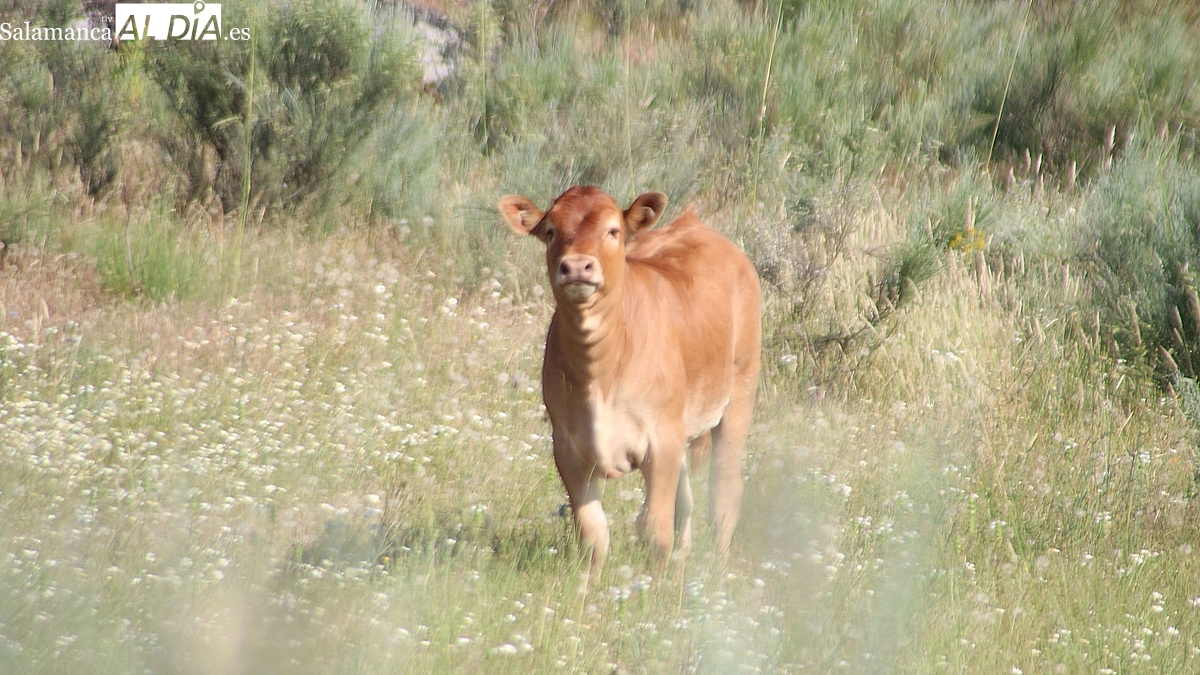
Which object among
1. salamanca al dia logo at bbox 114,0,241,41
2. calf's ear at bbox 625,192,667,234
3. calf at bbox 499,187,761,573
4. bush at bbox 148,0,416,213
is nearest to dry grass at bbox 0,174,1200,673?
calf at bbox 499,187,761,573

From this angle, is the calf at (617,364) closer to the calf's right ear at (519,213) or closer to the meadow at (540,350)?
the calf's right ear at (519,213)

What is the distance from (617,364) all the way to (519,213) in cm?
64

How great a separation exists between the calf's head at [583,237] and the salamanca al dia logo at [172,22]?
600cm

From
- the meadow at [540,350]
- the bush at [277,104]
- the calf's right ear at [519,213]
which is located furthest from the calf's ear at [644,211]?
the bush at [277,104]

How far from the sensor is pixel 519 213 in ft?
14.1

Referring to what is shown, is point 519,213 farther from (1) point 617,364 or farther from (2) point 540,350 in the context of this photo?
(2) point 540,350

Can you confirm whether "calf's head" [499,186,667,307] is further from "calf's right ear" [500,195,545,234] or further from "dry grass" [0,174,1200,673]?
"dry grass" [0,174,1200,673]

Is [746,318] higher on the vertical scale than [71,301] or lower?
higher

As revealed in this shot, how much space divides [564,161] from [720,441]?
484cm

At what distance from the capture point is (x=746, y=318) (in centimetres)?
548

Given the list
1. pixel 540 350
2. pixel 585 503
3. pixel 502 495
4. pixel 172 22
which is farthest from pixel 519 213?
pixel 172 22

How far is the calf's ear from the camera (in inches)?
169

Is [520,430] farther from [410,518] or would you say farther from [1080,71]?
[1080,71]

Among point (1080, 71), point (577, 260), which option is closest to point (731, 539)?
point (577, 260)
